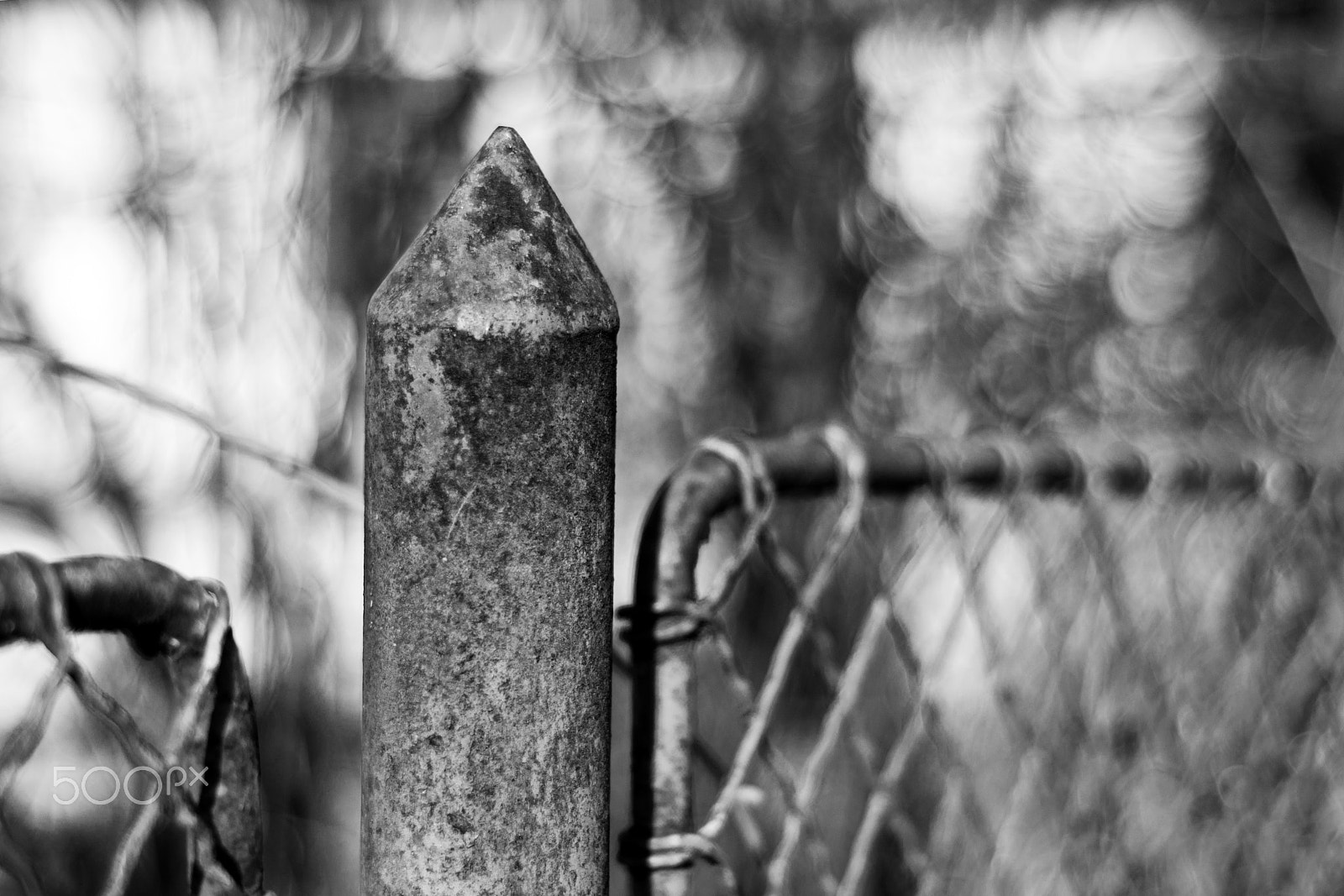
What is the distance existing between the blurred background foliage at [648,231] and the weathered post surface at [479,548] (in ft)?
7.99

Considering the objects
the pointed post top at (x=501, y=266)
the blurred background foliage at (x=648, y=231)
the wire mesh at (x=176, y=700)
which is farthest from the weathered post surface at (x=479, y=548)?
the blurred background foliage at (x=648, y=231)

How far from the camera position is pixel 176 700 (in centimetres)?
88

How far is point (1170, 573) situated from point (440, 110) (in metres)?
2.63

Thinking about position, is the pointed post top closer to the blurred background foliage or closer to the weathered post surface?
the weathered post surface

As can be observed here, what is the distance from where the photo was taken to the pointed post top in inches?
31.0

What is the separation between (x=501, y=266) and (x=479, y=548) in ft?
0.63

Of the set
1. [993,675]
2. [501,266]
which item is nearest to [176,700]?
[501,266]

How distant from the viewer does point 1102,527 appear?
1.56 m

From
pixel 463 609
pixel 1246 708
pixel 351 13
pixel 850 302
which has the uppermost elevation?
pixel 351 13

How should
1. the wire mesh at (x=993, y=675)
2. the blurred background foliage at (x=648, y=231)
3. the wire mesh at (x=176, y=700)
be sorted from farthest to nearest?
1. the blurred background foliage at (x=648, y=231)
2. the wire mesh at (x=993, y=675)
3. the wire mesh at (x=176, y=700)

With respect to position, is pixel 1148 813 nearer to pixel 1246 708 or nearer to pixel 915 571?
pixel 1246 708

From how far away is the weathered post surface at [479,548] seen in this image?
2.59ft

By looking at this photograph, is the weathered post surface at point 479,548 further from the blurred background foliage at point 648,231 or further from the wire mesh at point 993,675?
the blurred background foliage at point 648,231

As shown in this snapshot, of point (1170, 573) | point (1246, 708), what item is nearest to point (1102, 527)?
point (1170, 573)
